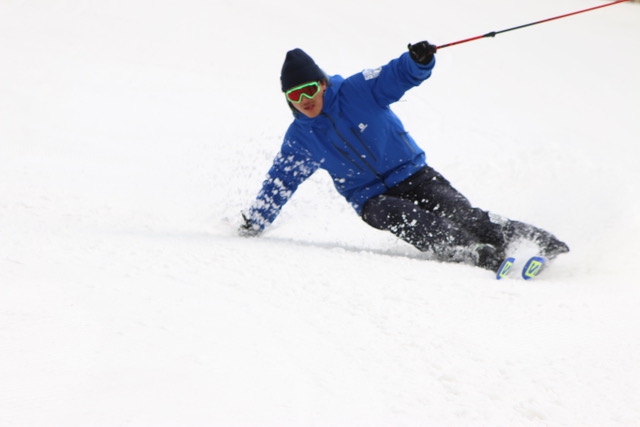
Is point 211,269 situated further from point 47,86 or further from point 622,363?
point 47,86

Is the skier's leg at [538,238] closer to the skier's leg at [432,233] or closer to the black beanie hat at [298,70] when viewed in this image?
the skier's leg at [432,233]

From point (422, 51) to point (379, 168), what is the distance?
64cm

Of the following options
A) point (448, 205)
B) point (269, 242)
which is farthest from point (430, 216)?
point (269, 242)

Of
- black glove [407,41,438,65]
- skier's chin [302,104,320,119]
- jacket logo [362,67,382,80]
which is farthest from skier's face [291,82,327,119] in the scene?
black glove [407,41,438,65]

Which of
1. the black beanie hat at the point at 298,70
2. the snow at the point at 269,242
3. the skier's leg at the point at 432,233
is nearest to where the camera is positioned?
the snow at the point at 269,242

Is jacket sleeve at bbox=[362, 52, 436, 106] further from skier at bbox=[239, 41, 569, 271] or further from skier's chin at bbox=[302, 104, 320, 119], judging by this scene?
skier's chin at bbox=[302, 104, 320, 119]

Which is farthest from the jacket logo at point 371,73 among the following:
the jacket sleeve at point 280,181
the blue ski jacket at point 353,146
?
the jacket sleeve at point 280,181

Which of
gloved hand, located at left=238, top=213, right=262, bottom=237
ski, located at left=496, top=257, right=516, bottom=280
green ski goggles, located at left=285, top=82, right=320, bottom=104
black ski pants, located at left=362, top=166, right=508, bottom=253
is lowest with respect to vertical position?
gloved hand, located at left=238, top=213, right=262, bottom=237

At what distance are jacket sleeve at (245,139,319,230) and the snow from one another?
0.18 metres

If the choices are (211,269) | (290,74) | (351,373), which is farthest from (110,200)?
(351,373)

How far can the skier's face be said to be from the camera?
3.04m

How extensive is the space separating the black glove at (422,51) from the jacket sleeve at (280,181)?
30.3 inches

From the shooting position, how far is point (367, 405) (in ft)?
5.01

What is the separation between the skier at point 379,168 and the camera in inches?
115
